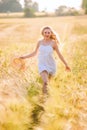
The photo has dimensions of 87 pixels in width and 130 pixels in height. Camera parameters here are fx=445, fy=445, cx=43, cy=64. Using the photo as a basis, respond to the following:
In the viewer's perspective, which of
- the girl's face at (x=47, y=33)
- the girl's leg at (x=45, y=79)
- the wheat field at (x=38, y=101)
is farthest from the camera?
the girl's face at (x=47, y=33)

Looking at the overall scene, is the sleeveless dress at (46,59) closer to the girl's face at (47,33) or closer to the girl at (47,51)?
the girl at (47,51)

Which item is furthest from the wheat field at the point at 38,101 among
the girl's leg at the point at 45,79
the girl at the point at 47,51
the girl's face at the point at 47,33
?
the girl's face at the point at 47,33

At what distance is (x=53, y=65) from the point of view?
606cm

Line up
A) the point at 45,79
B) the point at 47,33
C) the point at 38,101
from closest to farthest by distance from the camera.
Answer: the point at 38,101, the point at 45,79, the point at 47,33

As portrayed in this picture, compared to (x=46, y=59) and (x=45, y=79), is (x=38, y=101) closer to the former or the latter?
(x=45, y=79)

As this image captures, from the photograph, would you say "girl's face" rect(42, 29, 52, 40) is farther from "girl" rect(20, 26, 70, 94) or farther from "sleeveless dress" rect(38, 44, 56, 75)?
"sleeveless dress" rect(38, 44, 56, 75)

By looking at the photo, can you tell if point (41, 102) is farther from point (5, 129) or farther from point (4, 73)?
point (4, 73)

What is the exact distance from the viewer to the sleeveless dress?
235 inches

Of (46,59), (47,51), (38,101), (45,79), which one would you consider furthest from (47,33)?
(38,101)

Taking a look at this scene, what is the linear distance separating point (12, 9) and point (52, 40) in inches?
2828

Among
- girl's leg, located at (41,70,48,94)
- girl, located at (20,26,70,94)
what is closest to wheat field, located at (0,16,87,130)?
girl's leg, located at (41,70,48,94)

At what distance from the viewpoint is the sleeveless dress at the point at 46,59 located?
19.6 ft

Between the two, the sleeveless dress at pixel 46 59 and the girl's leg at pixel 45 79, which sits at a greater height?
the sleeveless dress at pixel 46 59

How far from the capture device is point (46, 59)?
6.00 metres
